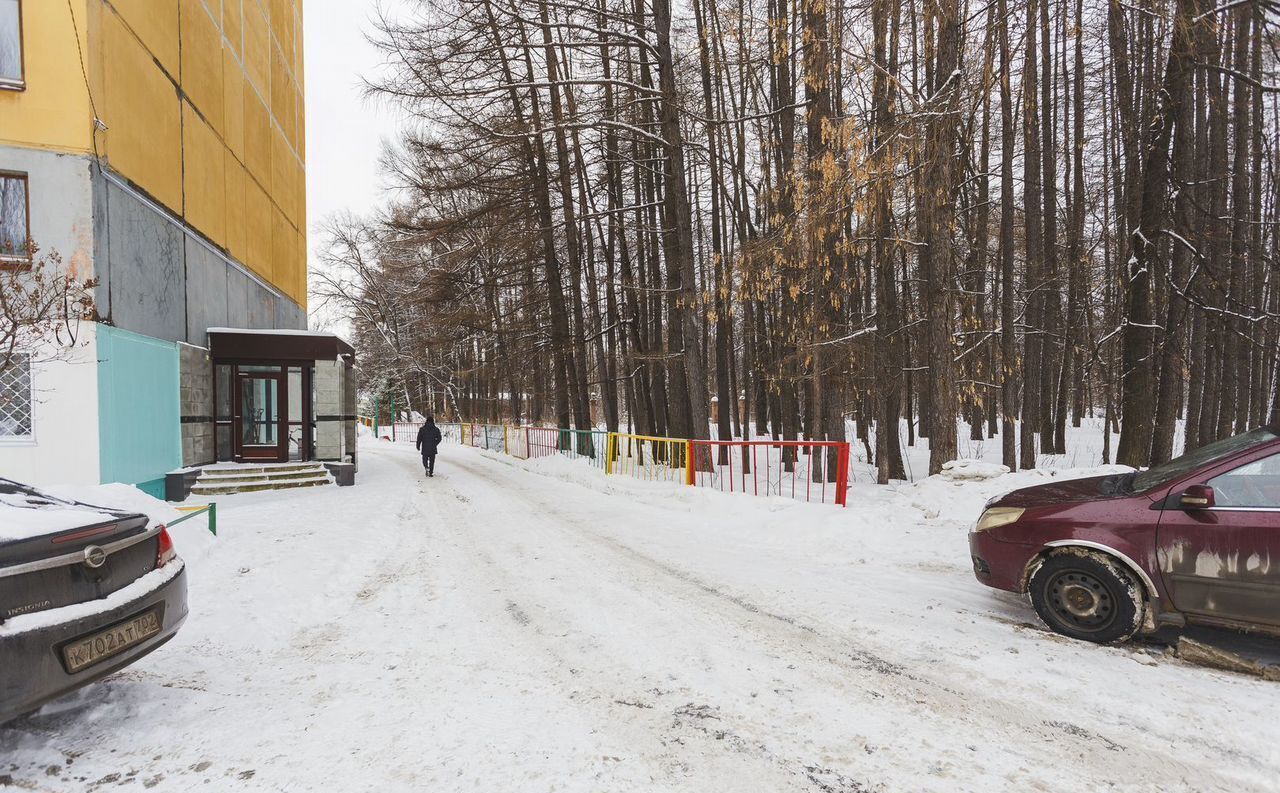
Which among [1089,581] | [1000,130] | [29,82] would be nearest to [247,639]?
[1089,581]

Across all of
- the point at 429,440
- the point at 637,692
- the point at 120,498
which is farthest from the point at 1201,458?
the point at 429,440

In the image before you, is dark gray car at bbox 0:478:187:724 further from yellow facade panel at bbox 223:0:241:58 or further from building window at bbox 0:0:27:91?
yellow facade panel at bbox 223:0:241:58

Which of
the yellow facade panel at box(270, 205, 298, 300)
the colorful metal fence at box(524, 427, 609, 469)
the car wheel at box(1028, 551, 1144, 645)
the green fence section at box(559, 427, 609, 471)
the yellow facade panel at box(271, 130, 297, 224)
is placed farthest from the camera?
the yellow facade panel at box(270, 205, 298, 300)

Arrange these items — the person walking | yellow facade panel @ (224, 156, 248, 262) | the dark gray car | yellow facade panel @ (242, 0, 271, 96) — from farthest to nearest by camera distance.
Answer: the person walking < yellow facade panel @ (242, 0, 271, 96) < yellow facade panel @ (224, 156, 248, 262) < the dark gray car

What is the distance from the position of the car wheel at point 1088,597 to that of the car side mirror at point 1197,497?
61 centimetres

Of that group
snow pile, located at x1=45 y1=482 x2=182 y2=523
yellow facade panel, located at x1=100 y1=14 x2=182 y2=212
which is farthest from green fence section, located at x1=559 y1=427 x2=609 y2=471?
yellow facade panel, located at x1=100 y1=14 x2=182 y2=212

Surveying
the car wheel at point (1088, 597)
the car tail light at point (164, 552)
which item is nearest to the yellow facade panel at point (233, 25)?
the car tail light at point (164, 552)

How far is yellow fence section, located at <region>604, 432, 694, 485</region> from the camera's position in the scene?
12.2m

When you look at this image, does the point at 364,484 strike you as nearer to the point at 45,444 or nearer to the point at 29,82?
the point at 45,444

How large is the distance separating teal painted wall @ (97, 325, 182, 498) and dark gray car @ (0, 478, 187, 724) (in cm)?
781

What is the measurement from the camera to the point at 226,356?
46.4ft

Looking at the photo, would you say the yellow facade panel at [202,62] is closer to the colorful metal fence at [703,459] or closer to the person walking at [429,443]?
the person walking at [429,443]

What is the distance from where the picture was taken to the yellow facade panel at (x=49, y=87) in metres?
9.27

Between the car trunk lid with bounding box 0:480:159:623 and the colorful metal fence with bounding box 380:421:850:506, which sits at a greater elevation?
the car trunk lid with bounding box 0:480:159:623
